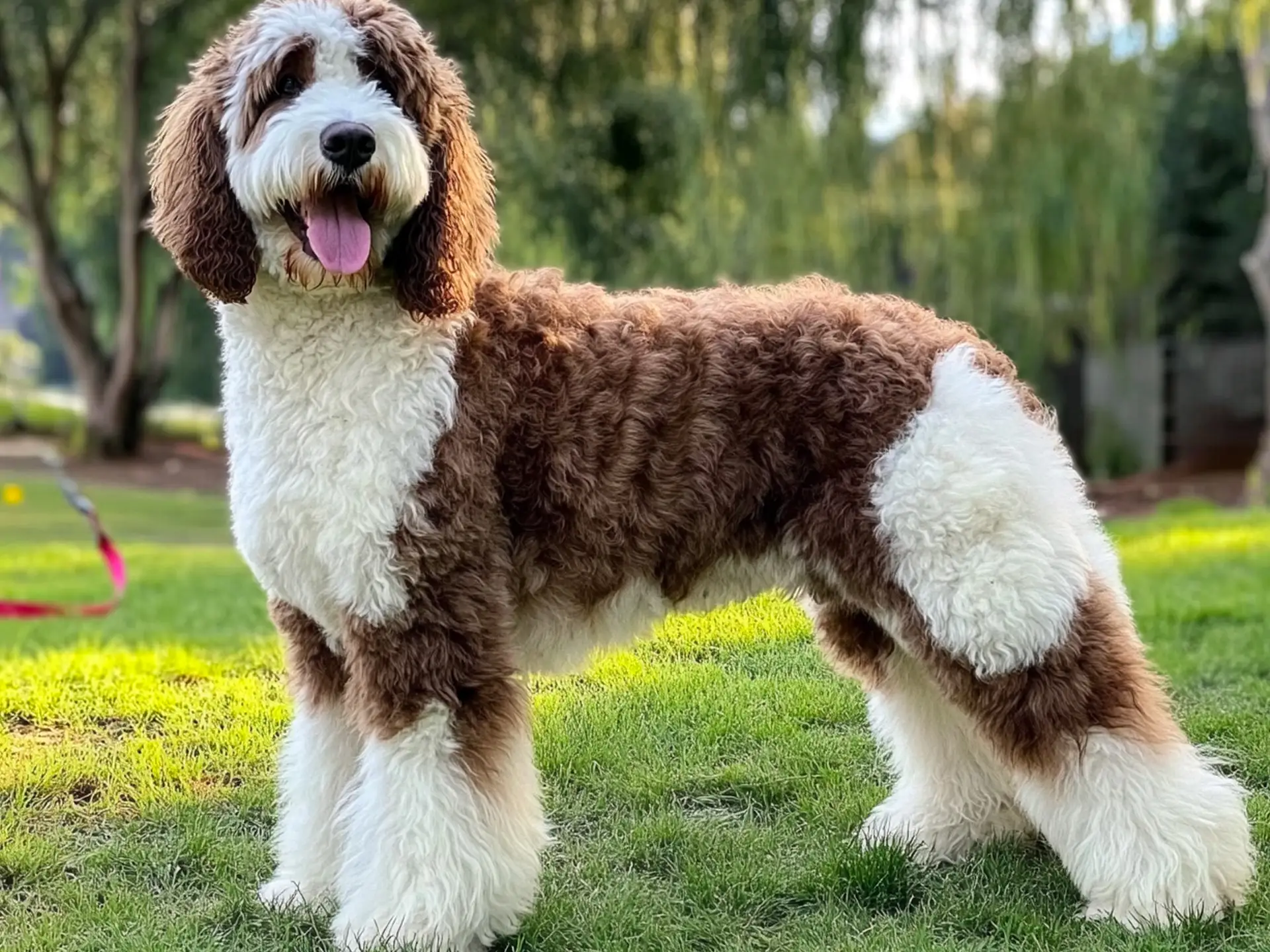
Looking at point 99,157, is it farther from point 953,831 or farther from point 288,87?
point 953,831

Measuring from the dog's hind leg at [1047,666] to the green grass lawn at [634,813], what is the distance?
0.16 metres

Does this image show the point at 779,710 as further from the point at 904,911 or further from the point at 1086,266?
the point at 1086,266

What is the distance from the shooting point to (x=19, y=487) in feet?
57.3

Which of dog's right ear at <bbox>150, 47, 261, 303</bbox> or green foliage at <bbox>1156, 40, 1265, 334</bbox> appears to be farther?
green foliage at <bbox>1156, 40, 1265, 334</bbox>

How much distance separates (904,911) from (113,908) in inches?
82.4

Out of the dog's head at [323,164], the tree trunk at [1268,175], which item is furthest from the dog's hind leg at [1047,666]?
the tree trunk at [1268,175]

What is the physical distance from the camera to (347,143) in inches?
109

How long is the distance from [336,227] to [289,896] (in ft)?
5.82

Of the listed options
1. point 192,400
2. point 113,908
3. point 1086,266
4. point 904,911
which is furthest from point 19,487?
point 904,911

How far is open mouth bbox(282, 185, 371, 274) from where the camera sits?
9.39 feet

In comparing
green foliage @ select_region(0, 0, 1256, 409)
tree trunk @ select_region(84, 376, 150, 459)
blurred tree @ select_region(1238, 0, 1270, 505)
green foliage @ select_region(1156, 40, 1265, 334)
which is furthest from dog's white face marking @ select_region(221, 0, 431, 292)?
tree trunk @ select_region(84, 376, 150, 459)

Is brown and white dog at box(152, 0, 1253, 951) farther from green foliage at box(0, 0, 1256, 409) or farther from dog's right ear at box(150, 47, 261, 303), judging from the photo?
green foliage at box(0, 0, 1256, 409)

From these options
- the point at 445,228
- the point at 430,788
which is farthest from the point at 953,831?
the point at 445,228

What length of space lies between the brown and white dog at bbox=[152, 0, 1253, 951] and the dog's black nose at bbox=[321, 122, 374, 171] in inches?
0.8
